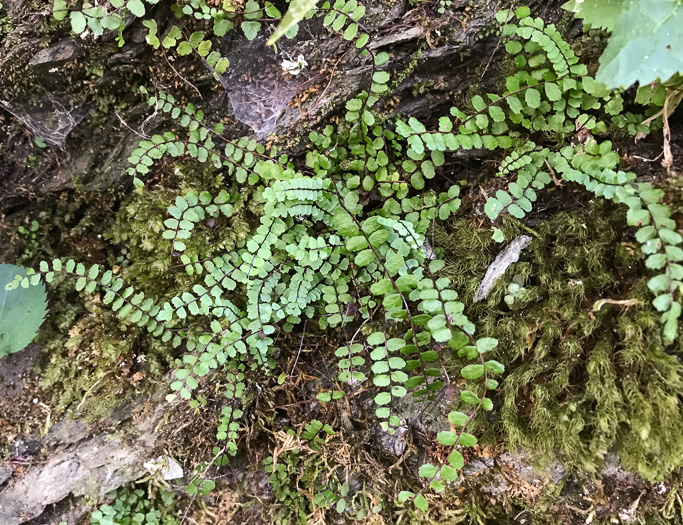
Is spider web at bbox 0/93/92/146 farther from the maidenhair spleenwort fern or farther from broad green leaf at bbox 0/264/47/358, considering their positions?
broad green leaf at bbox 0/264/47/358

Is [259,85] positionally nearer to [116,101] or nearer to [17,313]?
[116,101]

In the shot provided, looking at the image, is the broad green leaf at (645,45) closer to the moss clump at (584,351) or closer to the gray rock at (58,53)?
the moss clump at (584,351)

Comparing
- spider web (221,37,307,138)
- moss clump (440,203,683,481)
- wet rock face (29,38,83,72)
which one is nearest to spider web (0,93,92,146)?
wet rock face (29,38,83,72)

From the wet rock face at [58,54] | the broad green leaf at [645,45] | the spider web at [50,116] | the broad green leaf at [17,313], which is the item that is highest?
the broad green leaf at [645,45]

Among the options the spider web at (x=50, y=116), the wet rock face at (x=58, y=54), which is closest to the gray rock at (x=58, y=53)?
the wet rock face at (x=58, y=54)

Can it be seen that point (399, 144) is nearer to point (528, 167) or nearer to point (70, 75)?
point (528, 167)

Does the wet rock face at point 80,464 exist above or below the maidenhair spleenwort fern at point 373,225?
below

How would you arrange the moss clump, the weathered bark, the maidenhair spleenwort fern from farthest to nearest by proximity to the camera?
the weathered bark, the maidenhair spleenwort fern, the moss clump

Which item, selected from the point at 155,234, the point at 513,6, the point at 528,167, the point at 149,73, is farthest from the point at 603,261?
the point at 149,73

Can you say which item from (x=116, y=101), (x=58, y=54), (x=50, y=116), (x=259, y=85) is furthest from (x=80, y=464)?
(x=259, y=85)
